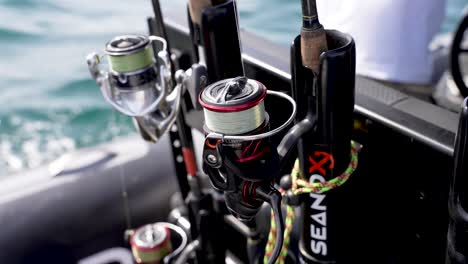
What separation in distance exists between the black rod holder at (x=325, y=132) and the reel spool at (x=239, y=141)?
0.23 ft

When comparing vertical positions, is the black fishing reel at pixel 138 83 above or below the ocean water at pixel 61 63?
above

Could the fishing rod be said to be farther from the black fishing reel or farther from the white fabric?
the white fabric

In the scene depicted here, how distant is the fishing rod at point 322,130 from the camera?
0.92 metres

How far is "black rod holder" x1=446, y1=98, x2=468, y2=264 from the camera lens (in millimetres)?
784

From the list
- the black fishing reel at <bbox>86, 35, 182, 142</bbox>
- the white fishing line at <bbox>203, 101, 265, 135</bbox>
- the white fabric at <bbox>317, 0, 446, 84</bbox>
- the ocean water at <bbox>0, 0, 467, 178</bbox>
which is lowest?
the ocean water at <bbox>0, 0, 467, 178</bbox>

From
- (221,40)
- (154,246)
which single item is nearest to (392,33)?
(221,40)

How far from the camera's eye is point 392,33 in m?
1.77

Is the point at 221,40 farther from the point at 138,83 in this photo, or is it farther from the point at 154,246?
the point at 154,246

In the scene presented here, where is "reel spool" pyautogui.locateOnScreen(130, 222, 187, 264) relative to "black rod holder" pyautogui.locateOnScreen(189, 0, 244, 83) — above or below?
below

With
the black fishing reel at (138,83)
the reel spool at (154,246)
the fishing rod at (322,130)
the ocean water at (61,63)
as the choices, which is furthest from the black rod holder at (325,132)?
the ocean water at (61,63)

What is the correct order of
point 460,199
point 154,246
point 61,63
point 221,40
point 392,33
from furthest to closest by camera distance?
1. point 61,63
2. point 392,33
3. point 154,246
4. point 221,40
5. point 460,199

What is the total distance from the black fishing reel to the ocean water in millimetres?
2063

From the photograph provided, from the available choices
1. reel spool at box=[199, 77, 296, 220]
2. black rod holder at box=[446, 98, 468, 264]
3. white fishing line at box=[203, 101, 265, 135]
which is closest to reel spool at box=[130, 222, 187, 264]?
reel spool at box=[199, 77, 296, 220]

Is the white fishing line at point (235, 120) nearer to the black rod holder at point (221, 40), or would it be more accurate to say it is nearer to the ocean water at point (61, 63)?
the black rod holder at point (221, 40)
